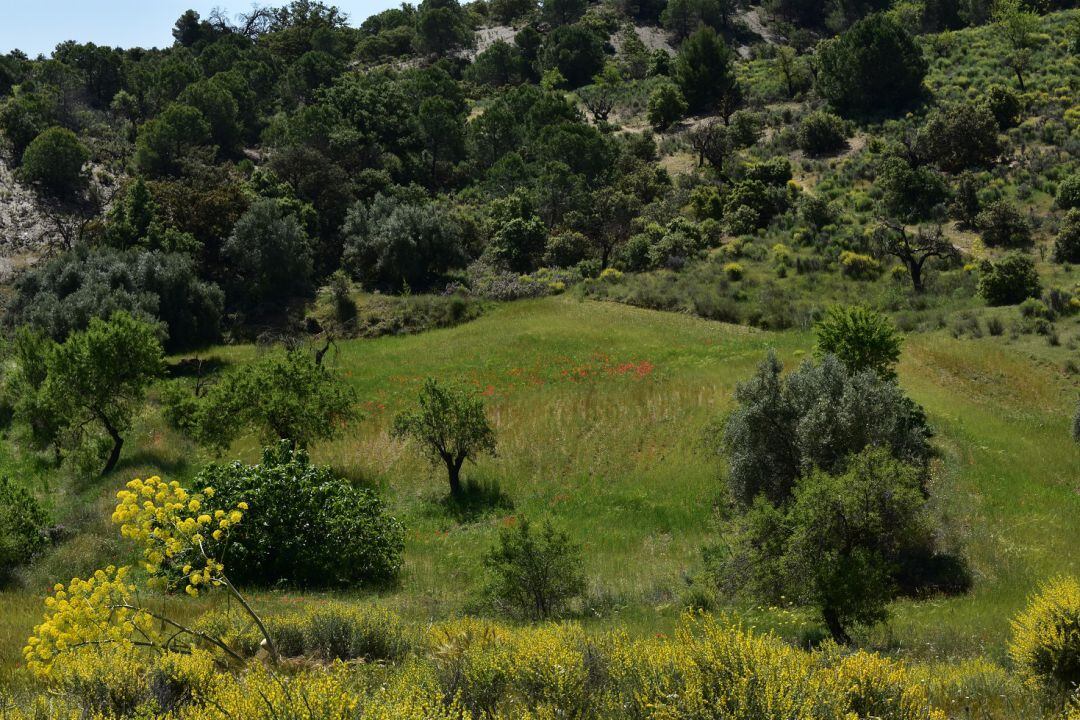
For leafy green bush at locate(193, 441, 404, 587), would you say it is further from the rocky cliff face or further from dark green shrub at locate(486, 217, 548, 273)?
the rocky cliff face

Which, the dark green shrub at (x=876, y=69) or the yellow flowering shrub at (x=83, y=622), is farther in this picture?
the dark green shrub at (x=876, y=69)

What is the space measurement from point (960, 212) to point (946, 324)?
20.9 m

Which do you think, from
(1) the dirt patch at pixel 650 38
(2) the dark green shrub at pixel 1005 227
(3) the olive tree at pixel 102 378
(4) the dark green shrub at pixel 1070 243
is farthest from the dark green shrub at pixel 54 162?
(1) the dirt patch at pixel 650 38

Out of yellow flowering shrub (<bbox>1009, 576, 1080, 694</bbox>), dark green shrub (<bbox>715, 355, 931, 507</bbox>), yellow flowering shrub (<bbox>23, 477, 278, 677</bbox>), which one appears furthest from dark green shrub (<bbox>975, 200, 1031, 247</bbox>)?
yellow flowering shrub (<bbox>23, 477, 278, 677</bbox>)

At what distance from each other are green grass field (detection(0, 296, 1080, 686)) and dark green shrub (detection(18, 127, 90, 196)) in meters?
47.1

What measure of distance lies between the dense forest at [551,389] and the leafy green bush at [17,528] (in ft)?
0.38

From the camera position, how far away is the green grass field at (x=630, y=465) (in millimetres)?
17734

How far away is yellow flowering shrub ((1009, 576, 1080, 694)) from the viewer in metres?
9.62

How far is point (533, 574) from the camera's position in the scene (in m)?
17.1

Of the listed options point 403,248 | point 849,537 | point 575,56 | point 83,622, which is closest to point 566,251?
point 403,248

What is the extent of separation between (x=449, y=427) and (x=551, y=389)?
7.64 m

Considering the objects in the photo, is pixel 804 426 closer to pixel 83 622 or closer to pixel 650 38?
pixel 83 622

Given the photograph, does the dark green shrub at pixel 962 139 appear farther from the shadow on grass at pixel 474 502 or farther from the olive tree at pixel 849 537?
the olive tree at pixel 849 537

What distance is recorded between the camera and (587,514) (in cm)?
2573
